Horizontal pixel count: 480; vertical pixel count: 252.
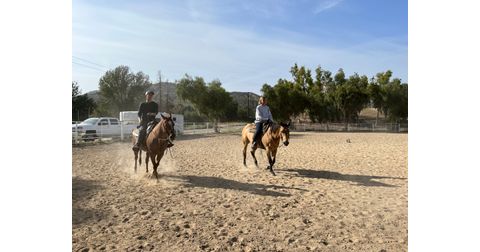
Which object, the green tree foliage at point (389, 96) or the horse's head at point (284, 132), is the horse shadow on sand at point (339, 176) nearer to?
the horse's head at point (284, 132)

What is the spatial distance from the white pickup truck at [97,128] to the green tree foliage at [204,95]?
249 centimetres

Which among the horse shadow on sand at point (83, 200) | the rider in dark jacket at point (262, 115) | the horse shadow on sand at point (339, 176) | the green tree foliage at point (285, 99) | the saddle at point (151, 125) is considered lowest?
the horse shadow on sand at point (83, 200)

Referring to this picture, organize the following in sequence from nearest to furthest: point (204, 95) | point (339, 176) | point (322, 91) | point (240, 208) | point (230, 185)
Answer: point (240, 208) → point (230, 185) → point (339, 176) → point (322, 91) → point (204, 95)

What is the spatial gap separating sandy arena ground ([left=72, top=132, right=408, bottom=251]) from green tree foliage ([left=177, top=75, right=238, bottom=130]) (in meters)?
5.76

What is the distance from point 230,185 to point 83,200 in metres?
1.88

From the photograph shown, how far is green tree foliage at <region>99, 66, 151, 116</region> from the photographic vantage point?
573 cm

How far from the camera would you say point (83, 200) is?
3734 millimetres

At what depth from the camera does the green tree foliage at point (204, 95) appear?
1160cm

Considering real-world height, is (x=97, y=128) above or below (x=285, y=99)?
below

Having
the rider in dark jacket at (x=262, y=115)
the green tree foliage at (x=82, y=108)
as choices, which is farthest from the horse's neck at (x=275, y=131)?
the green tree foliage at (x=82, y=108)

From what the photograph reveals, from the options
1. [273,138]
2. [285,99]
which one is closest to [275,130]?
[273,138]

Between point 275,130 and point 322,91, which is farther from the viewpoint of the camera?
point 322,91

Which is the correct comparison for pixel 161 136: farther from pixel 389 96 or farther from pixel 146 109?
pixel 389 96
